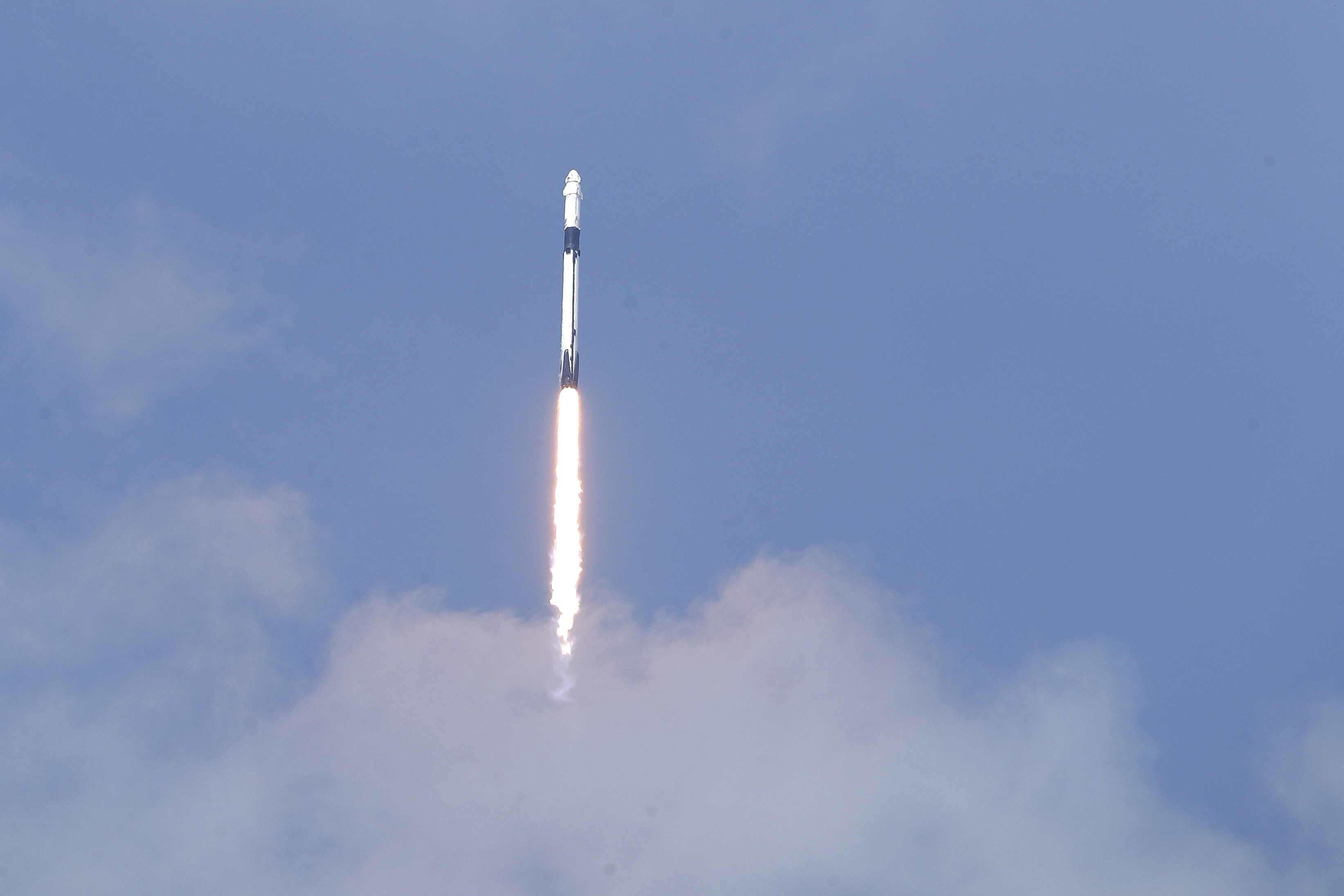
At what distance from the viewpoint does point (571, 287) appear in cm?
13762

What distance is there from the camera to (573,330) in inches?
5320

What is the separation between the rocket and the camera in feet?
440

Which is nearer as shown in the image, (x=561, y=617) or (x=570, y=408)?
(x=570, y=408)

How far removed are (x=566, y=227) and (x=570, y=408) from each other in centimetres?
1581

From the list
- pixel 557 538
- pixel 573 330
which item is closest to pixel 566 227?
pixel 573 330

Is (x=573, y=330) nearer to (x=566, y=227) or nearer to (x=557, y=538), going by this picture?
(x=566, y=227)

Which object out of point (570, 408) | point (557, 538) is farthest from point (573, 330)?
point (557, 538)

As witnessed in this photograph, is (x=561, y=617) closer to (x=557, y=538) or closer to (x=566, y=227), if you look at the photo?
(x=557, y=538)

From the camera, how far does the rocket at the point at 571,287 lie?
13425cm

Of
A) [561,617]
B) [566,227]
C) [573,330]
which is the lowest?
[561,617]

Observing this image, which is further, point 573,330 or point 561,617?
point 561,617

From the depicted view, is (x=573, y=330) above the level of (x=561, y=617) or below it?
above

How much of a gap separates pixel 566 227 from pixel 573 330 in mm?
10177

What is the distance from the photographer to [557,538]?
148625 mm
